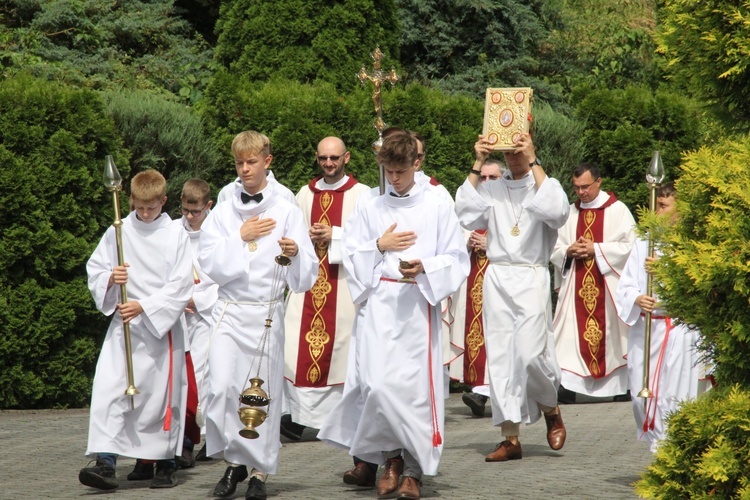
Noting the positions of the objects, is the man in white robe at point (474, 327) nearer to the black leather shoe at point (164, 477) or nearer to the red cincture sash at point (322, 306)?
the red cincture sash at point (322, 306)

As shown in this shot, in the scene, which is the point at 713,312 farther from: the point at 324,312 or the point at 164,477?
the point at 324,312

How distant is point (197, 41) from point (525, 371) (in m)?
9.69

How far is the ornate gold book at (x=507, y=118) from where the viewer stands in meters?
8.31

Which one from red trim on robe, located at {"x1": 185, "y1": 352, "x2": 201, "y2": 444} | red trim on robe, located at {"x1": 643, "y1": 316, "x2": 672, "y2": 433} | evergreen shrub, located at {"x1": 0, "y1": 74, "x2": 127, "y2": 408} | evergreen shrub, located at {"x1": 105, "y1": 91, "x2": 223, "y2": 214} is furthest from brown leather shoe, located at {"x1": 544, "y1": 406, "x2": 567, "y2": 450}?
evergreen shrub, located at {"x1": 105, "y1": 91, "x2": 223, "y2": 214}

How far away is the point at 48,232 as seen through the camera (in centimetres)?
1015

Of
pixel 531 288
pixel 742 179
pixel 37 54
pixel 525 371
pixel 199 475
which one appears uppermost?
pixel 37 54

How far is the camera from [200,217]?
29.5ft

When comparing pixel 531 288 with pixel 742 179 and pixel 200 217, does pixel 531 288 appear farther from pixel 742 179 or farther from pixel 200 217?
pixel 742 179

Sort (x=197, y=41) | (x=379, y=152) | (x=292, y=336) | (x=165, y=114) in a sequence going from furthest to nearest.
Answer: (x=197, y=41) < (x=165, y=114) < (x=292, y=336) < (x=379, y=152)

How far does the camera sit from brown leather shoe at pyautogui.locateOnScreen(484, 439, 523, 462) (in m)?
8.34

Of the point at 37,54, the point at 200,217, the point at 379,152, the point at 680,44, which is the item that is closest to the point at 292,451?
the point at 200,217

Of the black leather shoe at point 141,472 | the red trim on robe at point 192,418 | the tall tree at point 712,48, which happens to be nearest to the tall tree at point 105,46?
the red trim on robe at point 192,418

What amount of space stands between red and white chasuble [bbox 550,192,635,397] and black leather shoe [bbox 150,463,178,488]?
521 centimetres

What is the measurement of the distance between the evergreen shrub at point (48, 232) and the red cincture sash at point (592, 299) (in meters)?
4.42
